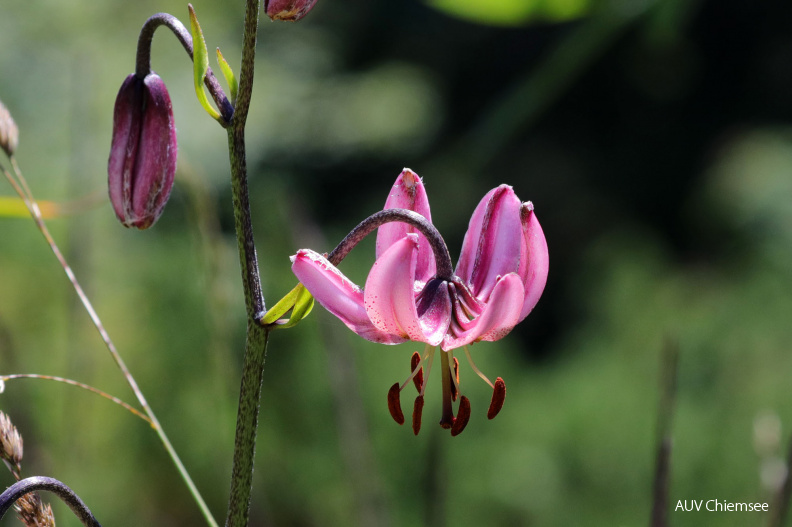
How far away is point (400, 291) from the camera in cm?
44

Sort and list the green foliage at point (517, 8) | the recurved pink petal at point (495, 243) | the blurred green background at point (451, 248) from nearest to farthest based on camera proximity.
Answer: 1. the recurved pink petal at point (495, 243)
2. the green foliage at point (517, 8)
3. the blurred green background at point (451, 248)

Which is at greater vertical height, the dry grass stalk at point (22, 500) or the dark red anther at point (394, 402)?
the dark red anther at point (394, 402)

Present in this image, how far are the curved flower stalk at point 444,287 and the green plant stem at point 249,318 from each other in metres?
0.04

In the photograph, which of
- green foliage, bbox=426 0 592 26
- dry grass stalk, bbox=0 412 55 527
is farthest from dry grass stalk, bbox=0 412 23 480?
green foliage, bbox=426 0 592 26

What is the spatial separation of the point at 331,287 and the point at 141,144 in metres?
0.17

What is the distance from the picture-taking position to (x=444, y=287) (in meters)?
0.49

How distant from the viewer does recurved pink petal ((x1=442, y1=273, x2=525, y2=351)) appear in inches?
17.2

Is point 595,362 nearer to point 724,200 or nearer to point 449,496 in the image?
point 449,496

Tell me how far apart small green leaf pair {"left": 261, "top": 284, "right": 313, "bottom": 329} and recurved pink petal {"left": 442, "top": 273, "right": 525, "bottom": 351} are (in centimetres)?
9

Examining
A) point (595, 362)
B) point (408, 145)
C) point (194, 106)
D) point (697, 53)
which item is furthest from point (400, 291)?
point (697, 53)

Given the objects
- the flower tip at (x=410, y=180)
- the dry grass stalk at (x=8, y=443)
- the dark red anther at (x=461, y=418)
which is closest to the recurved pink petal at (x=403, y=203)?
the flower tip at (x=410, y=180)

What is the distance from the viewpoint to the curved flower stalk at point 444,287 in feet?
1.42

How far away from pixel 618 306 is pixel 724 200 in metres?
0.97

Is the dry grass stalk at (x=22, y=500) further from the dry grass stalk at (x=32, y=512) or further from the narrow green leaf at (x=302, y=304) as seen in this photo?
the narrow green leaf at (x=302, y=304)
